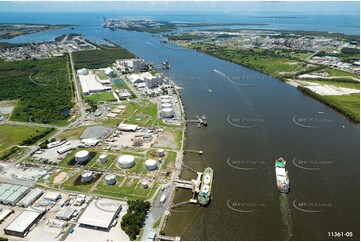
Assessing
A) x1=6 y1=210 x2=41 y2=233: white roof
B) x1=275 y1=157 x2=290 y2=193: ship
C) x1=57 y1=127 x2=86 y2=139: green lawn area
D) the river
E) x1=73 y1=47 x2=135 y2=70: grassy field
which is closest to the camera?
x1=6 y1=210 x2=41 y2=233: white roof

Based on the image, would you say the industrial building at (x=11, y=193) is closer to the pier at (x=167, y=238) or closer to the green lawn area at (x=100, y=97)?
the pier at (x=167, y=238)

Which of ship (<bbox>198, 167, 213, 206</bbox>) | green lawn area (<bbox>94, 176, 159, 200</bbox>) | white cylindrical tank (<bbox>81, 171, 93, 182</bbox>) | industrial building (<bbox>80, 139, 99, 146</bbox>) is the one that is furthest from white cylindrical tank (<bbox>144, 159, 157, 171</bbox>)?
industrial building (<bbox>80, 139, 99, 146</bbox>)

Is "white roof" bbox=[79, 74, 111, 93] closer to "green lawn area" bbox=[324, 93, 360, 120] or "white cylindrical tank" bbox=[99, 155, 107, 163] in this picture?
"white cylindrical tank" bbox=[99, 155, 107, 163]

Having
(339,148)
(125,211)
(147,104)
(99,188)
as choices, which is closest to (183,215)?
(125,211)

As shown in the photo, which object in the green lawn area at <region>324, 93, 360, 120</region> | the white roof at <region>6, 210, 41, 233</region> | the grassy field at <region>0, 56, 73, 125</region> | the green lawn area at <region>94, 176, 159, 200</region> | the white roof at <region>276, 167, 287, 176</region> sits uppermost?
the green lawn area at <region>324, 93, 360, 120</region>

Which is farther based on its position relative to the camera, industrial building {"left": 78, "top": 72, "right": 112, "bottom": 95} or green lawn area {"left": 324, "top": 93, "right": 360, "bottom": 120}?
industrial building {"left": 78, "top": 72, "right": 112, "bottom": 95}

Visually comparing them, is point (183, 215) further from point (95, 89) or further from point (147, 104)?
point (95, 89)

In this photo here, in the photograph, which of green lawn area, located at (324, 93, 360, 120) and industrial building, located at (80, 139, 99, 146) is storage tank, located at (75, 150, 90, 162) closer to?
industrial building, located at (80, 139, 99, 146)

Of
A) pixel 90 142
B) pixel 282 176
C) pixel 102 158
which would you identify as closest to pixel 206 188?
pixel 282 176

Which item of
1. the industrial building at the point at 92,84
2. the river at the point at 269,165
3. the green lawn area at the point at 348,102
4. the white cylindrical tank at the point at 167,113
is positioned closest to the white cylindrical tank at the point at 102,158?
the river at the point at 269,165

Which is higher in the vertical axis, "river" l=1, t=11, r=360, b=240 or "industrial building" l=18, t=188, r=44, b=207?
"river" l=1, t=11, r=360, b=240

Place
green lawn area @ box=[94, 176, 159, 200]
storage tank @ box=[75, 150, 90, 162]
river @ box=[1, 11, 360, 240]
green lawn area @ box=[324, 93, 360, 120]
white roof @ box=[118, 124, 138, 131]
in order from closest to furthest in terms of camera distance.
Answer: river @ box=[1, 11, 360, 240] → green lawn area @ box=[94, 176, 159, 200] → storage tank @ box=[75, 150, 90, 162] → white roof @ box=[118, 124, 138, 131] → green lawn area @ box=[324, 93, 360, 120]
